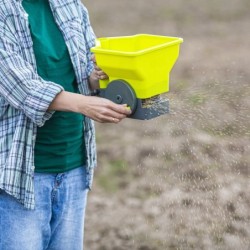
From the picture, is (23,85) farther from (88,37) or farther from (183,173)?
(183,173)

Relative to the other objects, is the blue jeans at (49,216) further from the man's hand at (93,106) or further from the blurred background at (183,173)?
the blurred background at (183,173)

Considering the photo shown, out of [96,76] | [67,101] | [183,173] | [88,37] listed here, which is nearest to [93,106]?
[67,101]

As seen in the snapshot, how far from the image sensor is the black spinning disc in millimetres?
2186

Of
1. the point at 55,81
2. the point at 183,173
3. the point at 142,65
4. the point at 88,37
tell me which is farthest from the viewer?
the point at 183,173

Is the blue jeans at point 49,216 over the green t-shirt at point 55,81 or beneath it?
beneath

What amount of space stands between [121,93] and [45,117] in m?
0.22

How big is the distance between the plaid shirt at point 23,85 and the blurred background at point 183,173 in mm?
598

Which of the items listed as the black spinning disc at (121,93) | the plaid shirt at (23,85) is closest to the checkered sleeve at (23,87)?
the plaid shirt at (23,85)

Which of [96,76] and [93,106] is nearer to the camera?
[93,106]

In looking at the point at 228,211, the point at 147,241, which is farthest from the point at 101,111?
the point at 228,211

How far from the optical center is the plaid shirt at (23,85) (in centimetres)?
215

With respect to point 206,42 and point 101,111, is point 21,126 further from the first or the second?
point 206,42

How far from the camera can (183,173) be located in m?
4.34

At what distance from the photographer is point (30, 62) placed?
2189mm
